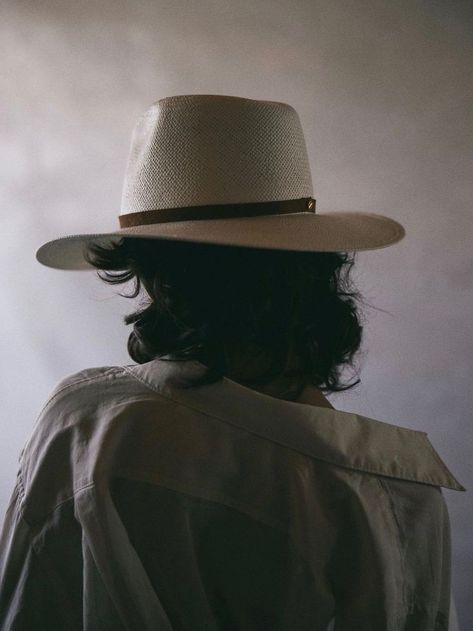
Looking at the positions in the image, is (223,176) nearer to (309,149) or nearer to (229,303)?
(229,303)

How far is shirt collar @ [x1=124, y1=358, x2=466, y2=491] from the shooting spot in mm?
658

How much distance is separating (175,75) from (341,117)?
0.44 metres

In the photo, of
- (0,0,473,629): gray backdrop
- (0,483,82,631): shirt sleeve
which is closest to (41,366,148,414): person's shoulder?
(0,483,82,631): shirt sleeve

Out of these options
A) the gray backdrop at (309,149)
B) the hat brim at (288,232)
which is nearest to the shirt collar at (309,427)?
the hat brim at (288,232)

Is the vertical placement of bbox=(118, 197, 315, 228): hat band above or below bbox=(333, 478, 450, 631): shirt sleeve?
above

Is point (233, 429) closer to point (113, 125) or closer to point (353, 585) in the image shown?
point (353, 585)

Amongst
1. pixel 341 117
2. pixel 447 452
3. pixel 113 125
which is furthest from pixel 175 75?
pixel 447 452

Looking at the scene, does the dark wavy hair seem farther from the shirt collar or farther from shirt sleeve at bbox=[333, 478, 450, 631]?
shirt sleeve at bbox=[333, 478, 450, 631]

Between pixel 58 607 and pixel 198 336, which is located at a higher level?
pixel 198 336

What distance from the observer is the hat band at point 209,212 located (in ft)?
2.56

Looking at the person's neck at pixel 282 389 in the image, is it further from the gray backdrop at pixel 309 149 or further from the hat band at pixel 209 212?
the gray backdrop at pixel 309 149

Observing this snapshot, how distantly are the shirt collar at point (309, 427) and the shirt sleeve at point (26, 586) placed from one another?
0.21 metres

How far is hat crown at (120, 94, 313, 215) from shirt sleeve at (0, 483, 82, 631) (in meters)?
0.40

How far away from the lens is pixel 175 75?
5.18 feet
